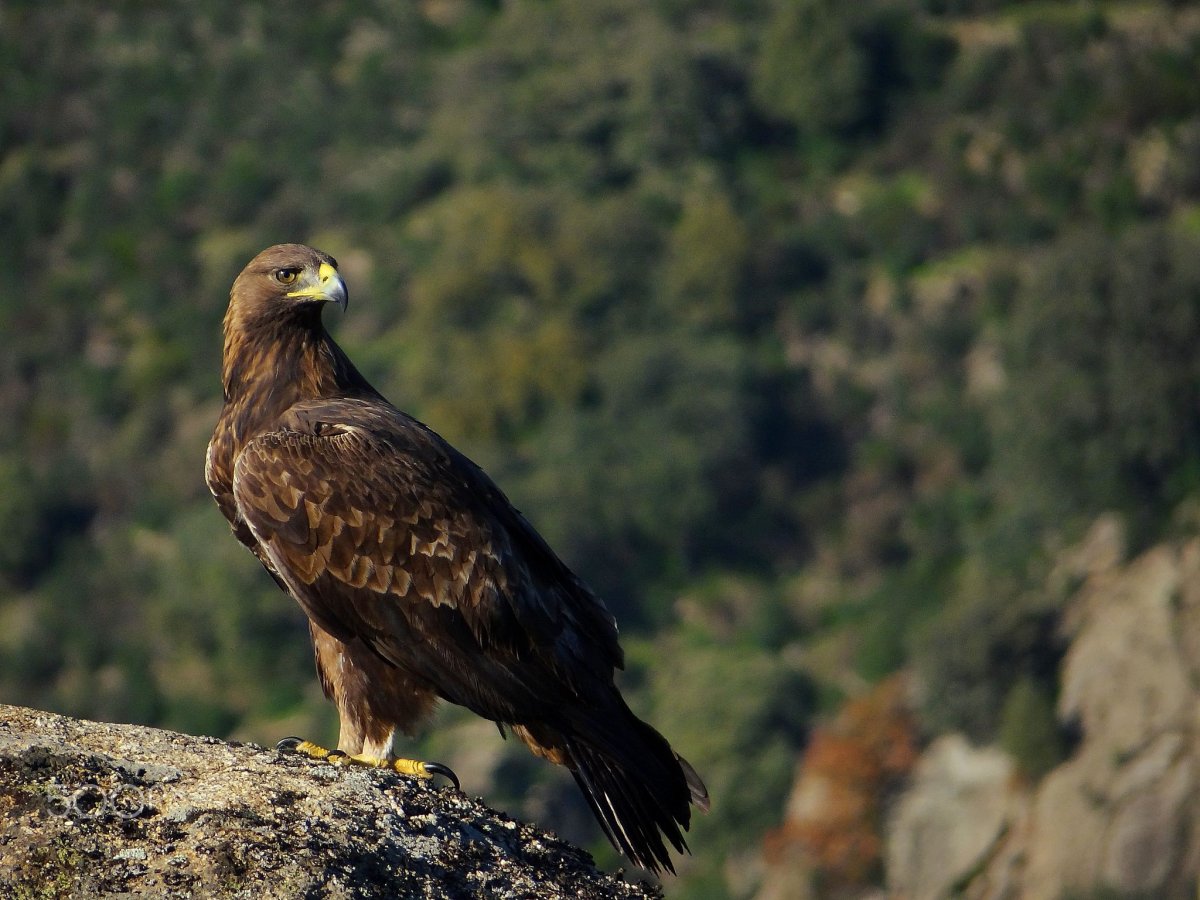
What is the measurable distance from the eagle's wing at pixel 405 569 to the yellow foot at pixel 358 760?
421 millimetres

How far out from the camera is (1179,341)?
82.6 meters

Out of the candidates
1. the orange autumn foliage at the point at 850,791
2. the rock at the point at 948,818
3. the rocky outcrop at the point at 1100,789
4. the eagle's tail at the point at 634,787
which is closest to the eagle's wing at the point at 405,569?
the eagle's tail at the point at 634,787

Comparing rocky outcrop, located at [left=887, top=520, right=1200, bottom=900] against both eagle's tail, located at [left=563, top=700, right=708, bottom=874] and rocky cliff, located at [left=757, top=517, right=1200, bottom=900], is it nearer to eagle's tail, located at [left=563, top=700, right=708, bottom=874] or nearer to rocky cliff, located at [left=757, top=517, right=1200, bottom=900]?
rocky cliff, located at [left=757, top=517, right=1200, bottom=900]

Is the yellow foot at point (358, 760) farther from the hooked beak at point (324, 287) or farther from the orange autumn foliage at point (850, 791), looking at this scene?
the orange autumn foliage at point (850, 791)

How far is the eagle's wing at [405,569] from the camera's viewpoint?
10391 millimetres

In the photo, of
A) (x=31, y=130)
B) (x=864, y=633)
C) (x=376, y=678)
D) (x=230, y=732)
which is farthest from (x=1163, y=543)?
(x=31, y=130)

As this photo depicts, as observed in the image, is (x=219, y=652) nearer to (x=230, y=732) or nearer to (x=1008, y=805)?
(x=230, y=732)

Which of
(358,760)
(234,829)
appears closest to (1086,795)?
(358,760)

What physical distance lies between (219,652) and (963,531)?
1197 inches

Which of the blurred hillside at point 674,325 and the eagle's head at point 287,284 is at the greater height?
the blurred hillside at point 674,325

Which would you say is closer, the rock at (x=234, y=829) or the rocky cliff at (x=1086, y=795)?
the rock at (x=234, y=829)

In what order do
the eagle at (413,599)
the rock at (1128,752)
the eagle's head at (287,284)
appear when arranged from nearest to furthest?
the eagle at (413,599) → the eagle's head at (287,284) → the rock at (1128,752)

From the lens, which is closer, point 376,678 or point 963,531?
point 376,678

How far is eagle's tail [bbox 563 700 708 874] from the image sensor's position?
9.96m
